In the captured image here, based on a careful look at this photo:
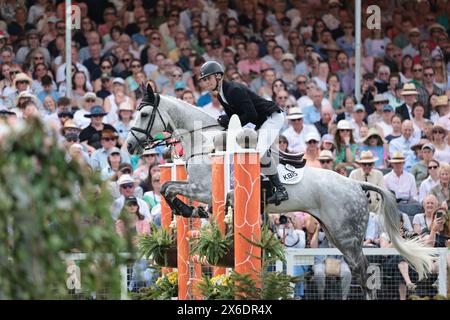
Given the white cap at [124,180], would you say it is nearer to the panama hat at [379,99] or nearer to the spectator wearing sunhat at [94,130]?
the spectator wearing sunhat at [94,130]

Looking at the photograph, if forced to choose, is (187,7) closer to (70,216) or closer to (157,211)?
(157,211)

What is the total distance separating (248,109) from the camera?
1005cm

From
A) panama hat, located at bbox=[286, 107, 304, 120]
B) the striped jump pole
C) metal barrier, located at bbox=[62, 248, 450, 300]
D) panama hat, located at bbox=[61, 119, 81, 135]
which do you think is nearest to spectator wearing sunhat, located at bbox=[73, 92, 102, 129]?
panama hat, located at bbox=[61, 119, 81, 135]

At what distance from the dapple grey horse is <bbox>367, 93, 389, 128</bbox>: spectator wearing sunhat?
13.5ft

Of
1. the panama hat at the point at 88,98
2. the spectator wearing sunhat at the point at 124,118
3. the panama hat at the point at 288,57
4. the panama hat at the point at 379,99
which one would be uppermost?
the panama hat at the point at 288,57

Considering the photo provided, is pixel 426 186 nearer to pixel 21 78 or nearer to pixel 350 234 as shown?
pixel 350 234

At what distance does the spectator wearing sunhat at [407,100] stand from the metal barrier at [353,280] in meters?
4.61

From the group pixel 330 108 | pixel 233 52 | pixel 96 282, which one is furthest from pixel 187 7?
pixel 96 282

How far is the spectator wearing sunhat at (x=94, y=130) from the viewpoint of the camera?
1423 cm

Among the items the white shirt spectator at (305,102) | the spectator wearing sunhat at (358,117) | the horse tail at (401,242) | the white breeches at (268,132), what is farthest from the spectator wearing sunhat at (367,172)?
the white breeches at (268,132)

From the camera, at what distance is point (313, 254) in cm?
1045

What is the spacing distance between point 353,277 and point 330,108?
4.60 metres

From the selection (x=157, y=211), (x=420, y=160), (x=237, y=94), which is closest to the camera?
(x=237, y=94)
